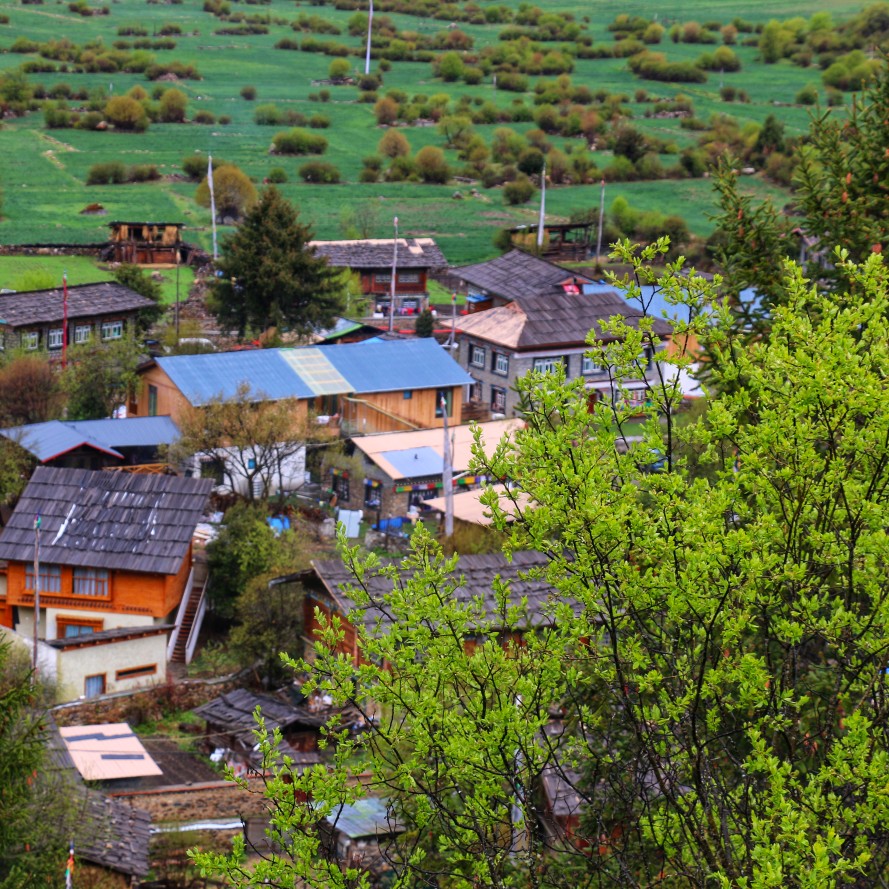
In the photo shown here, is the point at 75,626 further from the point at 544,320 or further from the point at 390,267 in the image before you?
the point at 390,267

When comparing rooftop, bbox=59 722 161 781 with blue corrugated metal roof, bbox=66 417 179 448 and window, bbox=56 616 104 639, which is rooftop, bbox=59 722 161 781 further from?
blue corrugated metal roof, bbox=66 417 179 448

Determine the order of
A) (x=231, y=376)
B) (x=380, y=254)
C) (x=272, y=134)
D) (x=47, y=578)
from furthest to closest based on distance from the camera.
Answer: (x=272, y=134) → (x=380, y=254) → (x=231, y=376) → (x=47, y=578)

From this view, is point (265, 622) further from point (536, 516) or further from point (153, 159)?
point (153, 159)

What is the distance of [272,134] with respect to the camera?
105 metres

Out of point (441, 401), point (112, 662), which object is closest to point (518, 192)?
point (441, 401)

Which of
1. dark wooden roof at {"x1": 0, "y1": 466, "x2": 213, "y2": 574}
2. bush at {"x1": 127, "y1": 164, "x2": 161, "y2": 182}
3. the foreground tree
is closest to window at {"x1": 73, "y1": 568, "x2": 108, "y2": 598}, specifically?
dark wooden roof at {"x1": 0, "y1": 466, "x2": 213, "y2": 574}

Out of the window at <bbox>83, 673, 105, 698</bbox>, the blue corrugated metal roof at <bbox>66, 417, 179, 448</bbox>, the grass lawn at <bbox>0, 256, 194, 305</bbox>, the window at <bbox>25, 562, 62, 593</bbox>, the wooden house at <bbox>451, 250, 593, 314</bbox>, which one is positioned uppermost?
the wooden house at <bbox>451, 250, 593, 314</bbox>

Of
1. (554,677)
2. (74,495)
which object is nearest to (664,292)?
(554,677)

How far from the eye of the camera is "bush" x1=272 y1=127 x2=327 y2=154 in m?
98.6

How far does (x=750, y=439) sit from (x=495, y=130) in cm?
10427

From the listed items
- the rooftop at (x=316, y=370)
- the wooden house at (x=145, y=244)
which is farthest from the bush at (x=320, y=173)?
the rooftop at (x=316, y=370)

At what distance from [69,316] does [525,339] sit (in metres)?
14.6

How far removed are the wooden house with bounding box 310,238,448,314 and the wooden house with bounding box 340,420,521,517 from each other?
23.5 metres

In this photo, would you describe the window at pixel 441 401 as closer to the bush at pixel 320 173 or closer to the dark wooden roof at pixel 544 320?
the dark wooden roof at pixel 544 320
